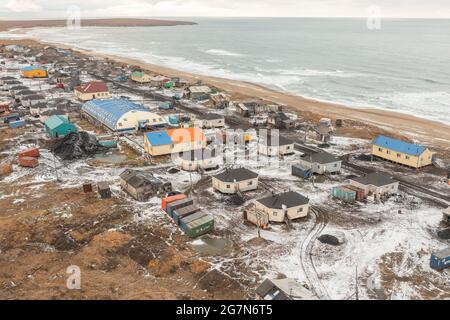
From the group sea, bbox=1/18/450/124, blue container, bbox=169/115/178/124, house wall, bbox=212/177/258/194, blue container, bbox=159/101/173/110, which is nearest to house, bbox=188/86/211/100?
blue container, bbox=159/101/173/110

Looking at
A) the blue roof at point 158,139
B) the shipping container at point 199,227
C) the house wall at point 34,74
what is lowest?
the shipping container at point 199,227

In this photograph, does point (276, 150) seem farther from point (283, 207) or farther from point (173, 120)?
point (173, 120)

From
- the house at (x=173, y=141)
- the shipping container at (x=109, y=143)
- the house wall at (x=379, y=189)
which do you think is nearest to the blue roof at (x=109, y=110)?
the shipping container at (x=109, y=143)

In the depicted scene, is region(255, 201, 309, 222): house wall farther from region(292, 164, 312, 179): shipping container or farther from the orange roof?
the orange roof

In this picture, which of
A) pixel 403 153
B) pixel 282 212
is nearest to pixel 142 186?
pixel 282 212

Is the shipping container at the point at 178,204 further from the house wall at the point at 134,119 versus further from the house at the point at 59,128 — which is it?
the house at the point at 59,128
